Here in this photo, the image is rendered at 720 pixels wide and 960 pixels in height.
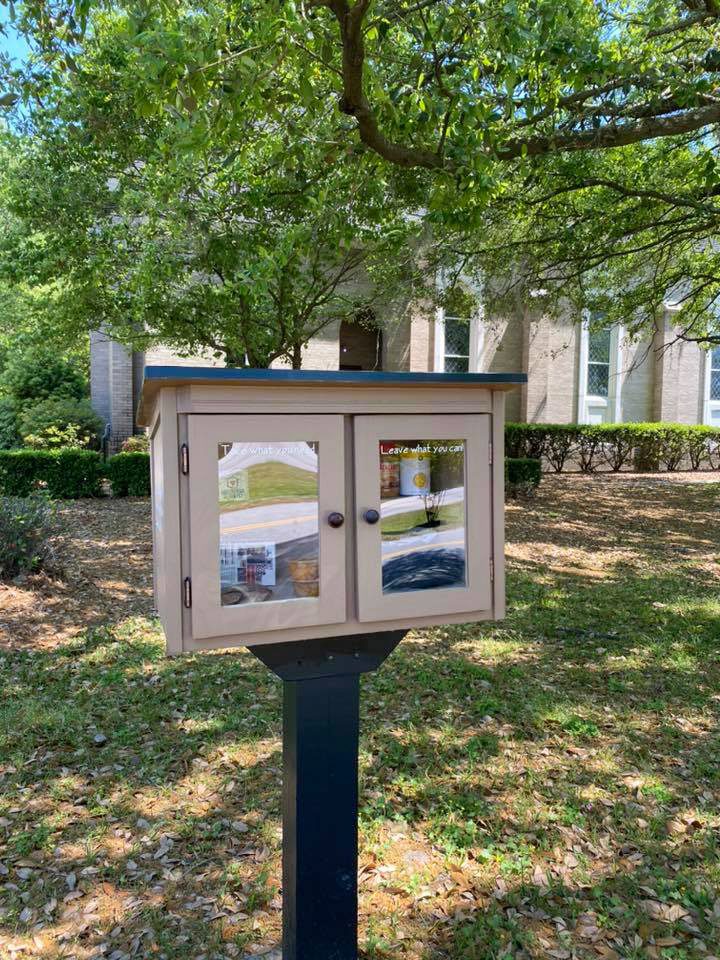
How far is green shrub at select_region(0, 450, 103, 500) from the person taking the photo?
504 inches

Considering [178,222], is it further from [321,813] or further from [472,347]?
[472,347]

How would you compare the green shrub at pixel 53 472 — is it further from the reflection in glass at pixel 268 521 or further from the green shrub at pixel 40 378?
the reflection in glass at pixel 268 521

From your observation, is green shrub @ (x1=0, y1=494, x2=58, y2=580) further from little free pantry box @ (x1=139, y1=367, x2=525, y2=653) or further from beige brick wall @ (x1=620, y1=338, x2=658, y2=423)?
beige brick wall @ (x1=620, y1=338, x2=658, y2=423)

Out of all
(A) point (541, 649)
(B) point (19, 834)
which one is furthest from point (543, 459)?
(B) point (19, 834)

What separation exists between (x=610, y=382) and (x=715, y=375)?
3963 mm

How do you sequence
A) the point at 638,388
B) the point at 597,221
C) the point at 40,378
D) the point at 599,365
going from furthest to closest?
the point at 638,388 → the point at 599,365 → the point at 40,378 → the point at 597,221

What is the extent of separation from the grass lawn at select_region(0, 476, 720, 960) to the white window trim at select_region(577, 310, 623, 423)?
1525cm

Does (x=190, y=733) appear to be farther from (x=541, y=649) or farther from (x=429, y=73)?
(x=429, y=73)

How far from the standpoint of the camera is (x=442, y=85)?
454cm

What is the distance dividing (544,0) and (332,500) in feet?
13.3

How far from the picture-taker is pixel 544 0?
4.45m

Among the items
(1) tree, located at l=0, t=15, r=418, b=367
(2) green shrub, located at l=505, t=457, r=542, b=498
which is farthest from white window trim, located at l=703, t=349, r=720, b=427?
(1) tree, located at l=0, t=15, r=418, b=367

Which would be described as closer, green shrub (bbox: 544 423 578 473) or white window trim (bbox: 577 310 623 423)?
green shrub (bbox: 544 423 578 473)

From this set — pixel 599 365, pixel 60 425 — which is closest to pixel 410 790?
pixel 60 425
